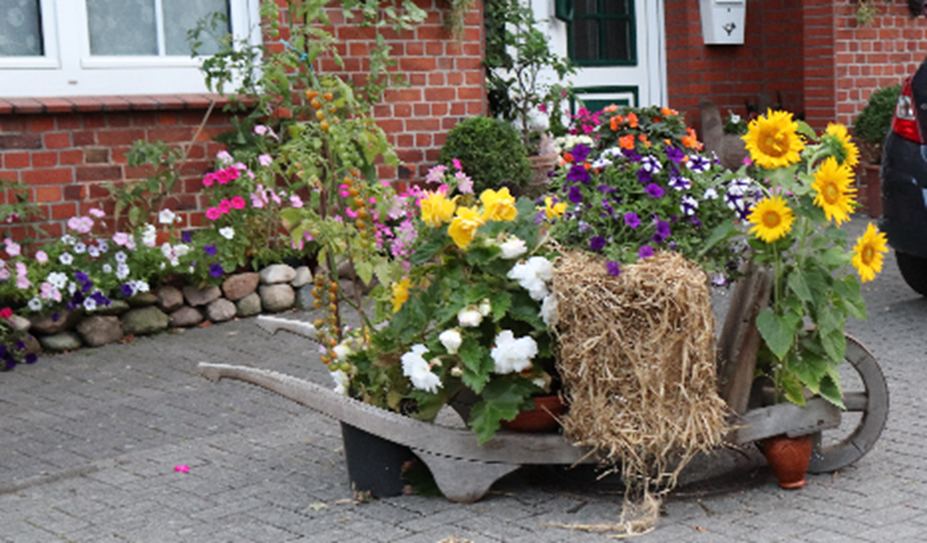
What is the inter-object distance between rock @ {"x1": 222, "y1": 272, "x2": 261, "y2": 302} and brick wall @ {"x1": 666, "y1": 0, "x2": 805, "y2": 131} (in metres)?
5.06

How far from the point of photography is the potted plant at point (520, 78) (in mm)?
8719

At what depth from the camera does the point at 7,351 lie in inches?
240

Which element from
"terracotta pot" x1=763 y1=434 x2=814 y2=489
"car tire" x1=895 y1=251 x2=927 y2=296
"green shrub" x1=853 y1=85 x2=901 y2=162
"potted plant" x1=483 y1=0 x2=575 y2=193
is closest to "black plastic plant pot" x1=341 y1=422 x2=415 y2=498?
"terracotta pot" x1=763 y1=434 x2=814 y2=489

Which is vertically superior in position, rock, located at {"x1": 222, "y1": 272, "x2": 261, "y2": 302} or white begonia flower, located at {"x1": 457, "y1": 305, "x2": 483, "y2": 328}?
white begonia flower, located at {"x1": 457, "y1": 305, "x2": 483, "y2": 328}

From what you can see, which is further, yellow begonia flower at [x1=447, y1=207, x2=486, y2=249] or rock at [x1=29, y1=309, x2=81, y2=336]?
rock at [x1=29, y1=309, x2=81, y2=336]

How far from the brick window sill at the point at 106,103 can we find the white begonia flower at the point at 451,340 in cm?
390

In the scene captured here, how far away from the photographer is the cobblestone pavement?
3.46 m

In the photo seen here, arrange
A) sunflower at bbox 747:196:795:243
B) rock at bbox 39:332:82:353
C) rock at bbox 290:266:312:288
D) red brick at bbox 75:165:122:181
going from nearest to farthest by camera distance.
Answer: sunflower at bbox 747:196:795:243, rock at bbox 39:332:82:353, red brick at bbox 75:165:122:181, rock at bbox 290:266:312:288

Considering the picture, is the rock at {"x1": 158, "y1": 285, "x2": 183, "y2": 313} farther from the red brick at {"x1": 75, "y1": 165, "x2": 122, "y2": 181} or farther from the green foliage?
the green foliage

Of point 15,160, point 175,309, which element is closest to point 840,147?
point 175,309

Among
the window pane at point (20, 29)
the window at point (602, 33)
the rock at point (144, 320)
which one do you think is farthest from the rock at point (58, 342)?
the window at point (602, 33)

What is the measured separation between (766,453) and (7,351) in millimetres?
4068

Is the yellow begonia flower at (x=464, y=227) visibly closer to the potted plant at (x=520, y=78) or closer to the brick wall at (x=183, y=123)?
the brick wall at (x=183, y=123)

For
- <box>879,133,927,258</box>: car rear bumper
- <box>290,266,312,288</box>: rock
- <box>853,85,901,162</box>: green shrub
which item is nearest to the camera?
<box>879,133,927,258</box>: car rear bumper
